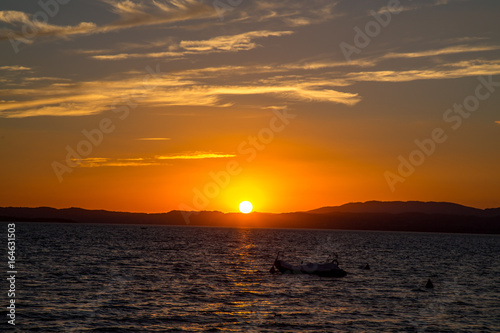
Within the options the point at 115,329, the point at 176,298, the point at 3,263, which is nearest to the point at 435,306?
the point at 176,298

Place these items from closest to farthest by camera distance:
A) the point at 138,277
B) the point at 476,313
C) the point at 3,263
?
the point at 476,313 < the point at 138,277 < the point at 3,263

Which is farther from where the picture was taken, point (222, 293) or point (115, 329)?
point (222, 293)

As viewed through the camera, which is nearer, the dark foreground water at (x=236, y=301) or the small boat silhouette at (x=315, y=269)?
the dark foreground water at (x=236, y=301)

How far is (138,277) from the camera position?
217ft

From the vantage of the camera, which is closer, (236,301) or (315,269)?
(236,301)

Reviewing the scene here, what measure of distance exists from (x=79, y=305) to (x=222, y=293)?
15.2 meters

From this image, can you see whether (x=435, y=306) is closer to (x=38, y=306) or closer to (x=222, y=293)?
(x=222, y=293)

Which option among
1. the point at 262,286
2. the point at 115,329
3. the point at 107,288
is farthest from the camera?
the point at 262,286

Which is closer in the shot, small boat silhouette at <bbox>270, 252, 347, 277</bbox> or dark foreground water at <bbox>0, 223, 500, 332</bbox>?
dark foreground water at <bbox>0, 223, 500, 332</bbox>

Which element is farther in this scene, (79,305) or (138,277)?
(138,277)

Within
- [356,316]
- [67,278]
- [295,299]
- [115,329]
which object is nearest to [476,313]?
[356,316]

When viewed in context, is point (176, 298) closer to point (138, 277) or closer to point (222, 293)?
point (222, 293)

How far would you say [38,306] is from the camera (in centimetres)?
4400

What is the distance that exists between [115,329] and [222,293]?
59.5 feet
